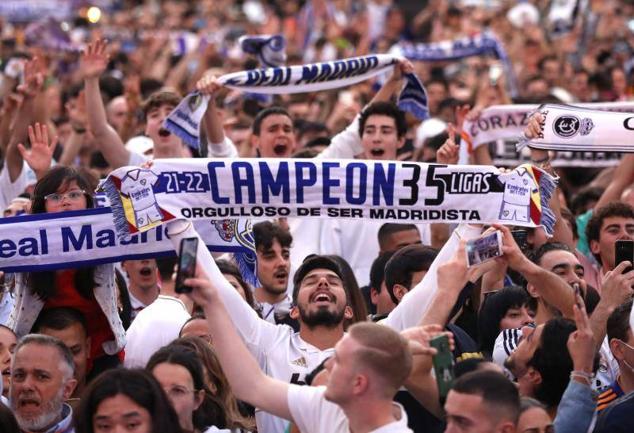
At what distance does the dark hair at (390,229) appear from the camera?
354 inches

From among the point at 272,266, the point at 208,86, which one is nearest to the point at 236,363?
the point at 272,266

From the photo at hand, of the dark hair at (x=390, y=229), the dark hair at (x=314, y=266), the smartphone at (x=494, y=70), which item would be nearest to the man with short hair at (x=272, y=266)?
the dark hair at (x=390, y=229)

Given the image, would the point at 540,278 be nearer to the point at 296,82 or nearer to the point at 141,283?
the point at 141,283

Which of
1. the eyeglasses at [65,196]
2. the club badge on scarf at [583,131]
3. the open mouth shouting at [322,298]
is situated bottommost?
the open mouth shouting at [322,298]

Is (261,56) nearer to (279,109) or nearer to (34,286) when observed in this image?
(279,109)

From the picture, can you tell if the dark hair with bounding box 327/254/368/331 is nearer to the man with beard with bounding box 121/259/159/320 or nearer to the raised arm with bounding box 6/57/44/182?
the man with beard with bounding box 121/259/159/320

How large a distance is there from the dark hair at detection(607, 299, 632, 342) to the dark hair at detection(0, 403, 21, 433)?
271 centimetres

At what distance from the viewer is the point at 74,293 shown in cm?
723

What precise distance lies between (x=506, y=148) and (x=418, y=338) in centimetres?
595

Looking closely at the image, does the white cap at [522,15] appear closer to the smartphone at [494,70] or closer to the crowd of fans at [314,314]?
the smartphone at [494,70]

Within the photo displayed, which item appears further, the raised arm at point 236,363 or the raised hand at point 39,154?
the raised hand at point 39,154

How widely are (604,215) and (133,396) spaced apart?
395cm

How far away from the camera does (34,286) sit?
716cm

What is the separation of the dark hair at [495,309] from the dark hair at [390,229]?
5.11 feet
